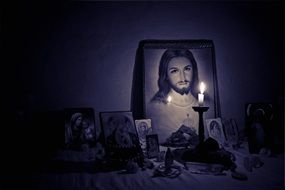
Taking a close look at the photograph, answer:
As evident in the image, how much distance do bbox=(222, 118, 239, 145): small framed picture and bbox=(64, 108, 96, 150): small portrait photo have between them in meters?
1.19

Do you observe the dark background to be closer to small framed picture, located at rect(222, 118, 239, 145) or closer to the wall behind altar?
the wall behind altar

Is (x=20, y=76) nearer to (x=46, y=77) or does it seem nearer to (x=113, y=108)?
(x=46, y=77)

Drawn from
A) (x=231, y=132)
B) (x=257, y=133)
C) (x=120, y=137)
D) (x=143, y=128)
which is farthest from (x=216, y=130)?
(x=120, y=137)

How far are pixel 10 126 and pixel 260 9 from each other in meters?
2.77

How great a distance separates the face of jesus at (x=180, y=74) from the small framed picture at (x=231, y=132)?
47cm

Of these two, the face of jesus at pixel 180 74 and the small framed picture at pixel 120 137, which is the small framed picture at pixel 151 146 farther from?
the face of jesus at pixel 180 74

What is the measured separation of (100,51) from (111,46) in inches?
4.7

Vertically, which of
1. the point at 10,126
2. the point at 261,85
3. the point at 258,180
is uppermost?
the point at 261,85

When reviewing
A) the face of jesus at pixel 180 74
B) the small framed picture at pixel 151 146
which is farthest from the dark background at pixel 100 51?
the small framed picture at pixel 151 146

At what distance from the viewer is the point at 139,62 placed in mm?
2771

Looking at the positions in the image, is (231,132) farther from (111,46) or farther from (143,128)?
(111,46)

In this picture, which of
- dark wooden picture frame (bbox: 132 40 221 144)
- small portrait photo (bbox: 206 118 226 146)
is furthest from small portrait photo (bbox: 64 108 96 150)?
small portrait photo (bbox: 206 118 226 146)

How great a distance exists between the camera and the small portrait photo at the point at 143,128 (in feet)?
7.97

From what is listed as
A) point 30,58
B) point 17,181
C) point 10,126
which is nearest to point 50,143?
point 10,126
